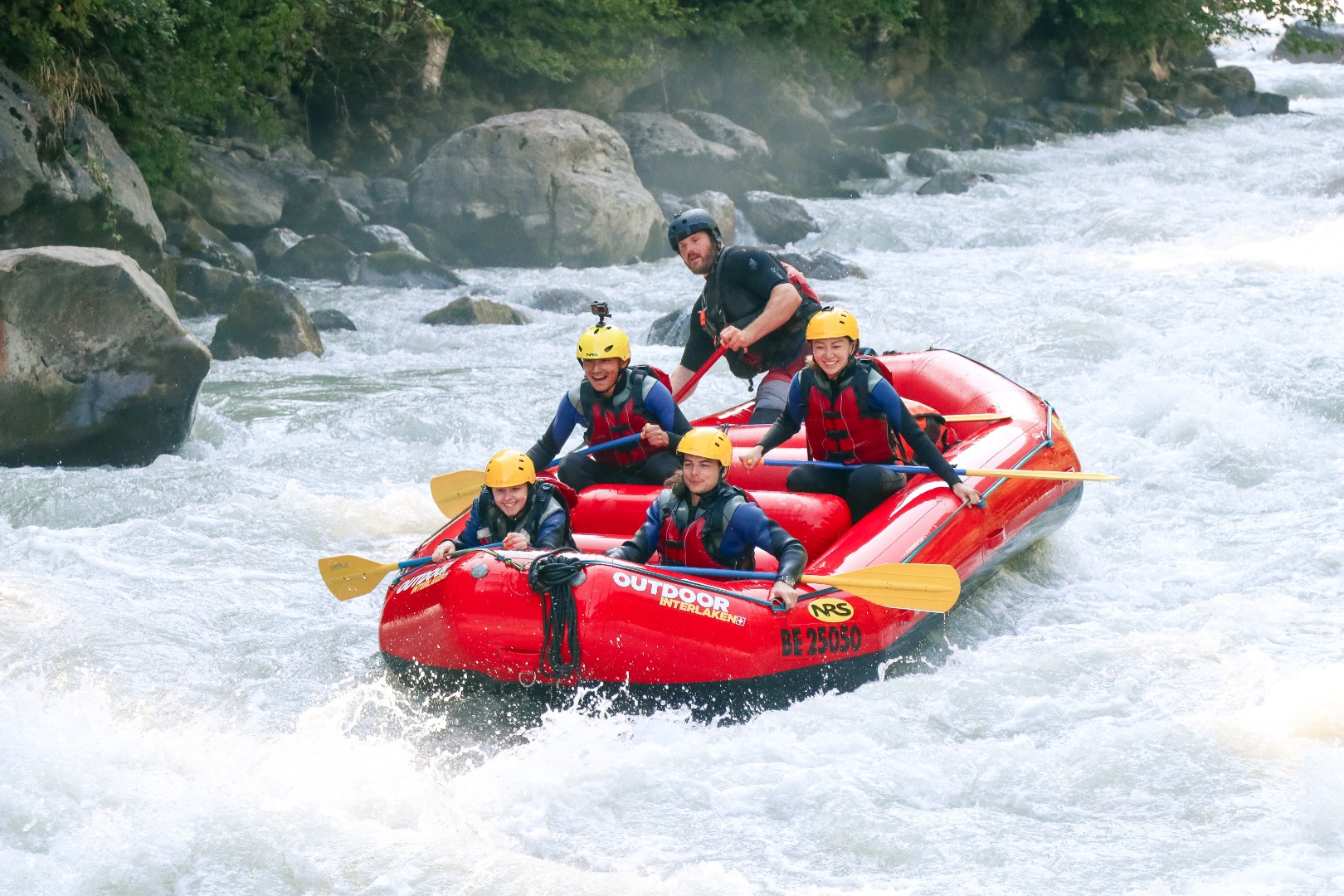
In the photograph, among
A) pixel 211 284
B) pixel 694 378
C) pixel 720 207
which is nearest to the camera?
pixel 694 378

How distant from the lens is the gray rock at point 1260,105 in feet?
73.4

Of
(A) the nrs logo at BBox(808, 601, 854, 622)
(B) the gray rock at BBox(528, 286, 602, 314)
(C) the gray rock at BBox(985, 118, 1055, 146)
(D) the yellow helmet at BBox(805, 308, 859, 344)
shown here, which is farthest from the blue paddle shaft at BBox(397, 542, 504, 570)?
(C) the gray rock at BBox(985, 118, 1055, 146)

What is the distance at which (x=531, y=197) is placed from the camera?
13617mm

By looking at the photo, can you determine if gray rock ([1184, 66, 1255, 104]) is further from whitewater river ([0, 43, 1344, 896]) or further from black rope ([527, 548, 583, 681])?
black rope ([527, 548, 583, 681])

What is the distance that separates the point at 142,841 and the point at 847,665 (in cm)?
221

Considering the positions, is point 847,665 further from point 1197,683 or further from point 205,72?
point 205,72

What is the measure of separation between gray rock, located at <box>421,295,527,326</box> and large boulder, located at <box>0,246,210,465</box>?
3760 mm

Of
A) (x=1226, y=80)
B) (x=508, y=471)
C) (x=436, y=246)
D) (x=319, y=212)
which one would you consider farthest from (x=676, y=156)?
(x=1226, y=80)

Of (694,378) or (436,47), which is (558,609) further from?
(436,47)

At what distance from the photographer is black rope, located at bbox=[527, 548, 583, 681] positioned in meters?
4.30

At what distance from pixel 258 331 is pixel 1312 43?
2182 cm

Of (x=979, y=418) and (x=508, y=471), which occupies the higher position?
(x=508, y=471)

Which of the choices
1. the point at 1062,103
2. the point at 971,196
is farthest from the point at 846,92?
the point at 971,196

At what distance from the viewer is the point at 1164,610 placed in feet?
18.4
